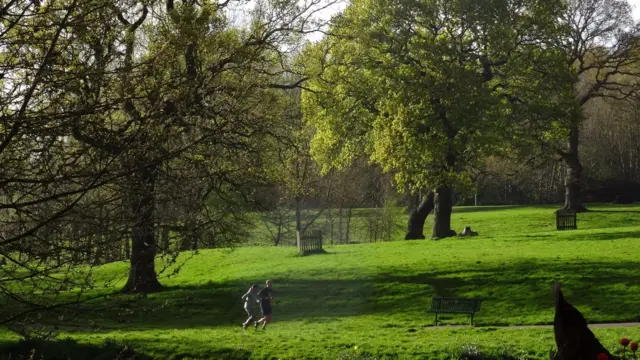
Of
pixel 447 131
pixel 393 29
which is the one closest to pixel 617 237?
pixel 447 131

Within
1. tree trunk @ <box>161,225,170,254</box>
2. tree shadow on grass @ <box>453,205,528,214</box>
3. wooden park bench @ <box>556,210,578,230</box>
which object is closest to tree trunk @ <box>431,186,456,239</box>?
wooden park bench @ <box>556,210,578,230</box>

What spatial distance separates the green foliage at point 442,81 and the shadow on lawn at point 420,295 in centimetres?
823

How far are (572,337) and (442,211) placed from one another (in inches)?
1339

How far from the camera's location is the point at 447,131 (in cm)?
3841

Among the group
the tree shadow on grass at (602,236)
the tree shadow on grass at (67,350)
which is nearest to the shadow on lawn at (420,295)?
the tree shadow on grass at (67,350)

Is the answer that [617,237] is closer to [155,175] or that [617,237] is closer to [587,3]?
[587,3]

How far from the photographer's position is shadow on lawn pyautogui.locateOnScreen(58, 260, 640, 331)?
23359mm

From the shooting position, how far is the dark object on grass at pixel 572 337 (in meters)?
9.62

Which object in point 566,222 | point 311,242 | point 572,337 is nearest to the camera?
point 572,337

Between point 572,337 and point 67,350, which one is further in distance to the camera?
point 67,350

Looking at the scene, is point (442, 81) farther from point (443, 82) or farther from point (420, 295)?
point (420, 295)

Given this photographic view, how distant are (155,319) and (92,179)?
21726mm

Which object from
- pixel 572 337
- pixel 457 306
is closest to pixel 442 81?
pixel 457 306

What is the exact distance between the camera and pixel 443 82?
1437 inches
